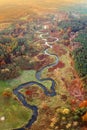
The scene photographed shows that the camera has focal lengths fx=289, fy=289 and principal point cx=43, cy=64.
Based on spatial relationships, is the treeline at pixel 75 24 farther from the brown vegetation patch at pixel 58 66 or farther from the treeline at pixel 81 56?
the brown vegetation patch at pixel 58 66

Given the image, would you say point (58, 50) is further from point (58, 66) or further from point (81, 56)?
point (81, 56)

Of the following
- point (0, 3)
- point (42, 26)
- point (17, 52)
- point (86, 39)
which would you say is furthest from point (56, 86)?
point (0, 3)

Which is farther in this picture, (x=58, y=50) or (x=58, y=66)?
(x=58, y=50)

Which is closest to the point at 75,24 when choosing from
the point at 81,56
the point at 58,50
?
the point at 58,50

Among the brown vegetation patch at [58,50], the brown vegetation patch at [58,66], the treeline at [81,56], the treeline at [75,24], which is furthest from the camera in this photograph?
the treeline at [75,24]

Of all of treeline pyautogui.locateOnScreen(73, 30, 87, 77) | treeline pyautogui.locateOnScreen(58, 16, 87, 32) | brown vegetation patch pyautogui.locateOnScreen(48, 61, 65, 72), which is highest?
treeline pyautogui.locateOnScreen(73, 30, 87, 77)

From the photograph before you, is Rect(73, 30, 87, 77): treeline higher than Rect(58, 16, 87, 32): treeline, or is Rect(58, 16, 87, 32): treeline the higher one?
Rect(73, 30, 87, 77): treeline

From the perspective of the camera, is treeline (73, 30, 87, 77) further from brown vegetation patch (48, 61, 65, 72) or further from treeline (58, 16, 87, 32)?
treeline (58, 16, 87, 32)

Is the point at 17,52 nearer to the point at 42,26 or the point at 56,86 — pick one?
the point at 56,86

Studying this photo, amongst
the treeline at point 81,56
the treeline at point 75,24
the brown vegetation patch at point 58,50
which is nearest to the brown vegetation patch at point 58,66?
the treeline at point 81,56

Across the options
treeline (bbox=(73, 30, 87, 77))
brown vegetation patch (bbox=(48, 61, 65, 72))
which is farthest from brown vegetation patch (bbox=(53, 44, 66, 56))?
brown vegetation patch (bbox=(48, 61, 65, 72))

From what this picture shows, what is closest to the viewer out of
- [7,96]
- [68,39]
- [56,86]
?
[7,96]
